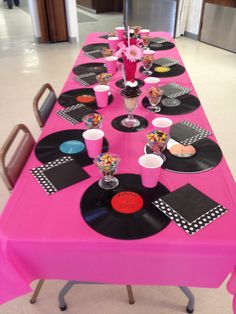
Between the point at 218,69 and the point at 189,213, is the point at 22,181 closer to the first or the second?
the point at 189,213

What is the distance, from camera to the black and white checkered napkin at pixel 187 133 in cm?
138

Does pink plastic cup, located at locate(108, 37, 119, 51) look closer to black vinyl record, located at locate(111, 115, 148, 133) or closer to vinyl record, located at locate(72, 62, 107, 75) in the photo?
vinyl record, located at locate(72, 62, 107, 75)

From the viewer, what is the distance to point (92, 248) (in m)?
0.92

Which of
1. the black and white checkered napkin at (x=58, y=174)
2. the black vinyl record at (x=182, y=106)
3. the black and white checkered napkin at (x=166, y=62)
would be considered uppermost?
the black and white checkered napkin at (x=166, y=62)

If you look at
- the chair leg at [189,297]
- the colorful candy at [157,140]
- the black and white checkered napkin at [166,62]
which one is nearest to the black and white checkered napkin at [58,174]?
the colorful candy at [157,140]

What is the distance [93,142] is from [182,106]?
0.69m

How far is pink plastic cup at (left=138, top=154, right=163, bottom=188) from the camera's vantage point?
1.06 m

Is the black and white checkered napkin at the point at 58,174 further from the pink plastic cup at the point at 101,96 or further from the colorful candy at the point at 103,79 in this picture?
the colorful candy at the point at 103,79

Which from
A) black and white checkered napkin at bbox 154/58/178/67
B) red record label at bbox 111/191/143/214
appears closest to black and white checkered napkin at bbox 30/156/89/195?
red record label at bbox 111/191/143/214

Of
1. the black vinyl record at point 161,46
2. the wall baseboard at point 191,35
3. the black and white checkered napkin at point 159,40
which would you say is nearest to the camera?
the black vinyl record at point 161,46

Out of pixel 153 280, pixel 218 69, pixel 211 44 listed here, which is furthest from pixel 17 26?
pixel 153 280

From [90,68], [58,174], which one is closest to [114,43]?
[90,68]

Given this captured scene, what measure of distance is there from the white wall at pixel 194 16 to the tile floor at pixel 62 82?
A: 0.88 feet

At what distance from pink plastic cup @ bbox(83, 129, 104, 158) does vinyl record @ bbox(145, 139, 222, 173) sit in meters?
0.22
